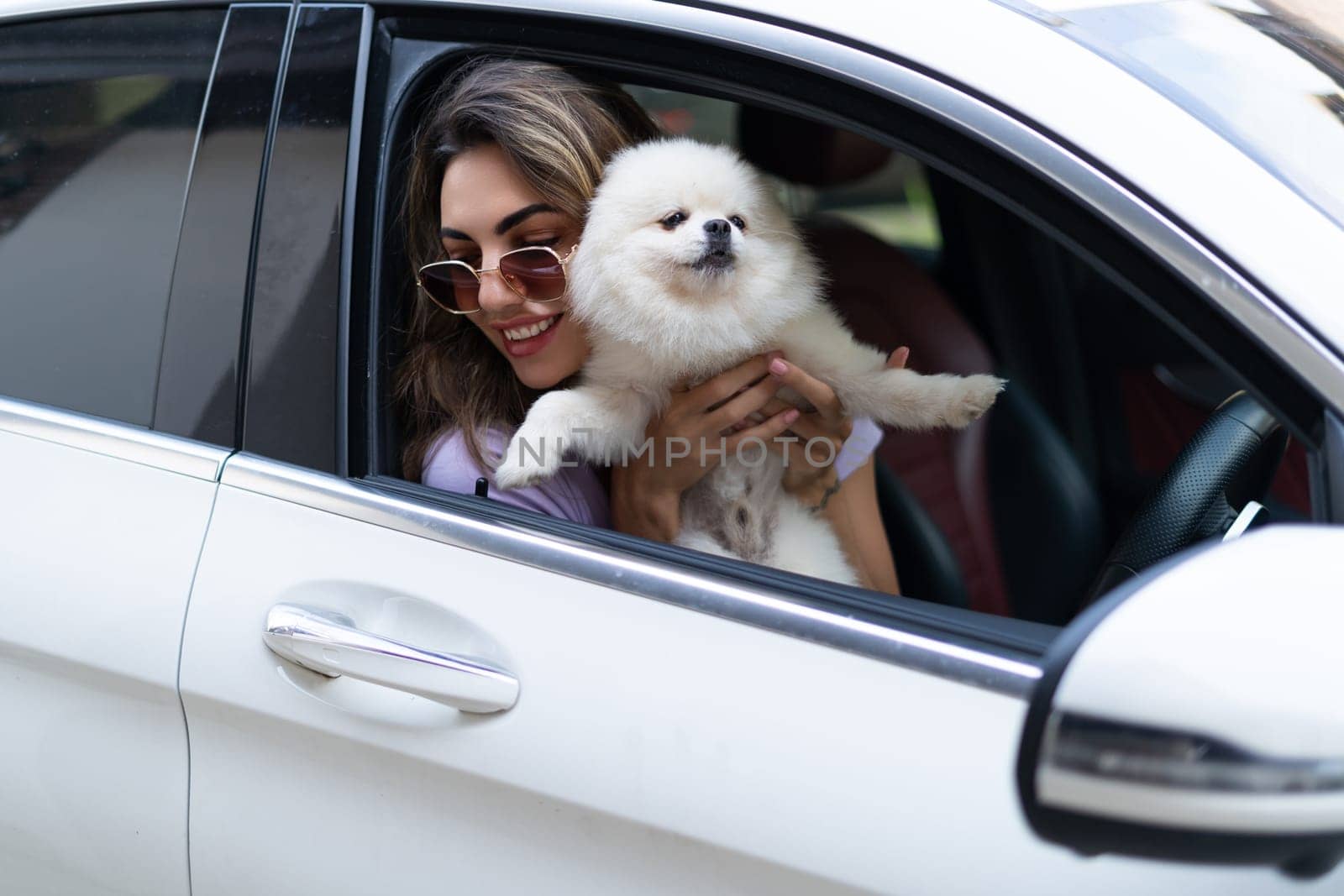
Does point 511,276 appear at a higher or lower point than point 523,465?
higher

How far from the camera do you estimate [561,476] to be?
6.44 ft

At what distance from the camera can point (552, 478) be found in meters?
1.89

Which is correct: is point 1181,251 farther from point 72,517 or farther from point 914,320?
point 914,320

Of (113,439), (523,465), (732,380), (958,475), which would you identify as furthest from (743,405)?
(958,475)

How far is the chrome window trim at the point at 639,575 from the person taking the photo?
3.72 ft

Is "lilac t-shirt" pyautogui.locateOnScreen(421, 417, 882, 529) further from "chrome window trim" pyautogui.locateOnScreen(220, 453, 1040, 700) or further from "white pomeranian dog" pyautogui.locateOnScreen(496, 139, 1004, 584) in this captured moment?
"chrome window trim" pyautogui.locateOnScreen(220, 453, 1040, 700)

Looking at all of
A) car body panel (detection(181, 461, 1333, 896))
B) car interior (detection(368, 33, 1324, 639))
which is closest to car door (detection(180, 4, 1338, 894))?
car body panel (detection(181, 461, 1333, 896))

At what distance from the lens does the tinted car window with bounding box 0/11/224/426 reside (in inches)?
64.5

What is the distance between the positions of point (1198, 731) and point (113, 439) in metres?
1.44

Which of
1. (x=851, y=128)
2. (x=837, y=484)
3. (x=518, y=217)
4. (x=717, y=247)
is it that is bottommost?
(x=837, y=484)

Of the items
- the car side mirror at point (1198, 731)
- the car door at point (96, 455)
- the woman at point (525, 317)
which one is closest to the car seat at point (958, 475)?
the woman at point (525, 317)

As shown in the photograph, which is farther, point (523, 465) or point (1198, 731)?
point (523, 465)

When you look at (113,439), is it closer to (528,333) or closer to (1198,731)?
(528,333)

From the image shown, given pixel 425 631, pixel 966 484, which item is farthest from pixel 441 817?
pixel 966 484
